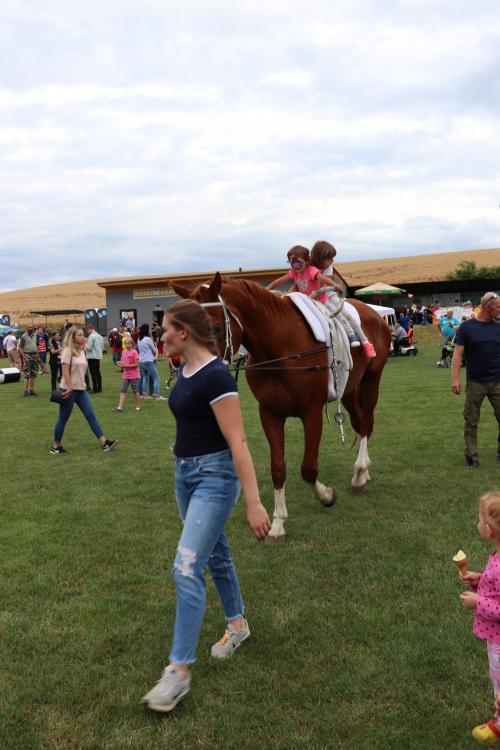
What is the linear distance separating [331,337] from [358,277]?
80384 millimetres

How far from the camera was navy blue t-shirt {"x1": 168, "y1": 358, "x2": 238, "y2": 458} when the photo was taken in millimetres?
2951

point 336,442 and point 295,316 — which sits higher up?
point 295,316

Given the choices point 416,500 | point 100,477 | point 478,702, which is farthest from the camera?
point 100,477

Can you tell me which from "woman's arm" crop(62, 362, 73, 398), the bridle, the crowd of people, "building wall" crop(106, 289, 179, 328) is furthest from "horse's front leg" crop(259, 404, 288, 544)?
"building wall" crop(106, 289, 179, 328)

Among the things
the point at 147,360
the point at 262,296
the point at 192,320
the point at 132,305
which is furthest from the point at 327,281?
the point at 132,305

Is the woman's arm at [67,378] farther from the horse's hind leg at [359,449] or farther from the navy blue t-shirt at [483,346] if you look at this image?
the navy blue t-shirt at [483,346]

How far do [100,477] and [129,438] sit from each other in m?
2.79

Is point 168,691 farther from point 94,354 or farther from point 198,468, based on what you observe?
point 94,354

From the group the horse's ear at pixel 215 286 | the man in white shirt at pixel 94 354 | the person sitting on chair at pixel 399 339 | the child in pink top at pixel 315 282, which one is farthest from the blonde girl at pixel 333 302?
the person sitting on chair at pixel 399 339

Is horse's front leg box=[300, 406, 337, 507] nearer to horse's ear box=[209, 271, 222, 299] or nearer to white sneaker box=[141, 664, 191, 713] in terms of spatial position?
horse's ear box=[209, 271, 222, 299]

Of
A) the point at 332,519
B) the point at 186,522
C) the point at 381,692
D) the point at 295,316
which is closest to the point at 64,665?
the point at 186,522

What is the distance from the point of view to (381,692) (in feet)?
10.2

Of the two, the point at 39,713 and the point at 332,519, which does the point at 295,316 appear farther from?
the point at 39,713

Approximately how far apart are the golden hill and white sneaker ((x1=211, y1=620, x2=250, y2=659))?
71765 mm
